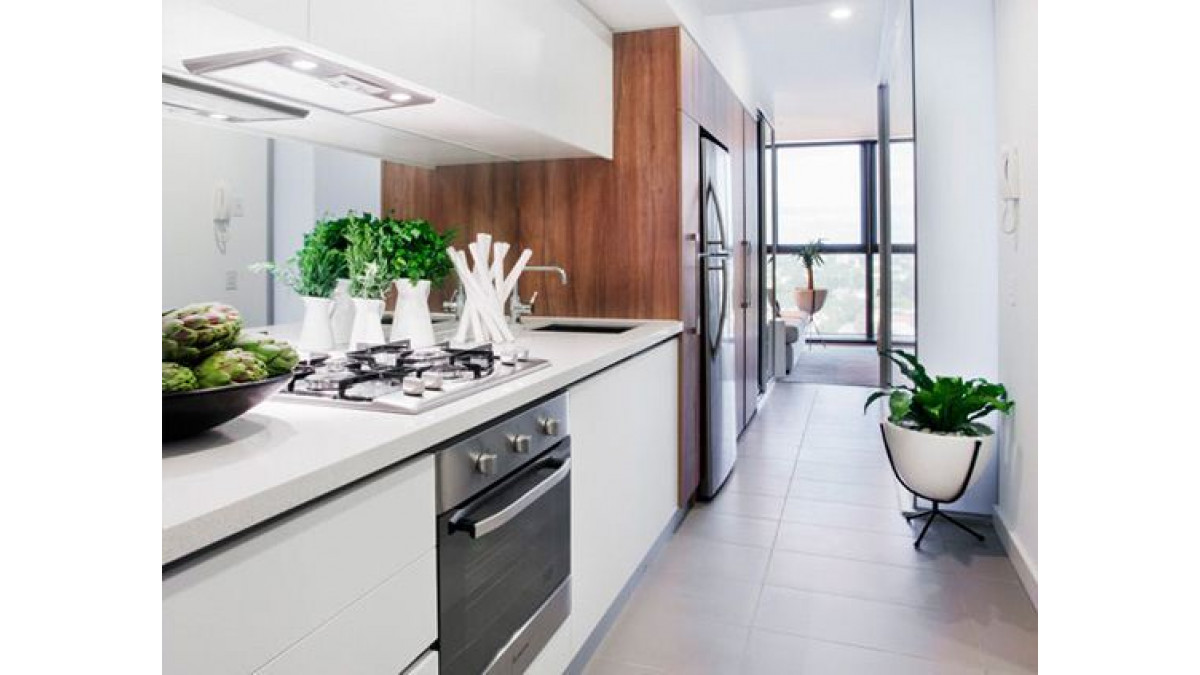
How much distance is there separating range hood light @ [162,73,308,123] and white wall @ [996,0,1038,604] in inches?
82.6

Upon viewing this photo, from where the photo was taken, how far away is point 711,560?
9.08 feet

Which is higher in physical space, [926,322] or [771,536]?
[926,322]

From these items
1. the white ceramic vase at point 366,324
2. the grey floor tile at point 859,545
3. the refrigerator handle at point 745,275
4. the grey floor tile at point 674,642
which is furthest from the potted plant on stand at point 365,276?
the refrigerator handle at point 745,275

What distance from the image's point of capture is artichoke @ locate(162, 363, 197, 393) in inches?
36.9

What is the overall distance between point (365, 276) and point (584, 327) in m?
1.12

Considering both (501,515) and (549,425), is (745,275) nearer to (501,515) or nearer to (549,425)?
(549,425)

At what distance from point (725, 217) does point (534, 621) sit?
2.59 m

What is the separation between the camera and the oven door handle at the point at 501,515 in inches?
50.9

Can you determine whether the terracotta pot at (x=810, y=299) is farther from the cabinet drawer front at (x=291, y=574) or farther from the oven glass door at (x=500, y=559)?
the cabinet drawer front at (x=291, y=574)

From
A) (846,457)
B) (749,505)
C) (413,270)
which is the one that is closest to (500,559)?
(413,270)
